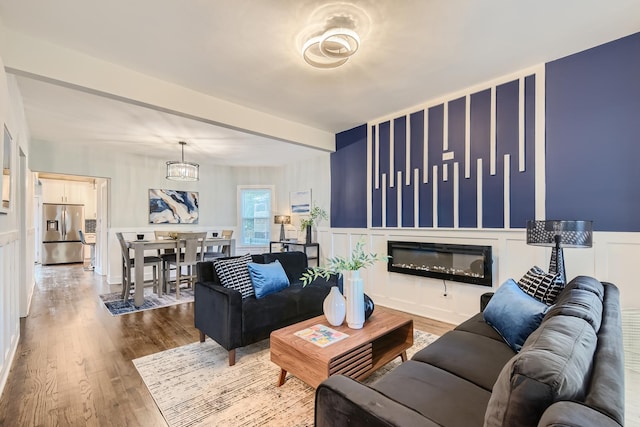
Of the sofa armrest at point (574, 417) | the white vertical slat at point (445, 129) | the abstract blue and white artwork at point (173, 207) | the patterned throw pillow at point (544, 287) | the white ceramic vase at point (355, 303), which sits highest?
the white vertical slat at point (445, 129)

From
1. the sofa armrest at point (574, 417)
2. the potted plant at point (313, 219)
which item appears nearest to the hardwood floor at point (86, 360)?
the sofa armrest at point (574, 417)

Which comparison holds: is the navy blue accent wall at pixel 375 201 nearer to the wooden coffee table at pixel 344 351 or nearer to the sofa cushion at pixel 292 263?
the sofa cushion at pixel 292 263

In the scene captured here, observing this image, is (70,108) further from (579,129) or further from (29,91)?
(579,129)

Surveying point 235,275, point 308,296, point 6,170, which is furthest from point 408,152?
point 6,170

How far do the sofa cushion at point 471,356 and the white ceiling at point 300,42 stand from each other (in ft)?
7.21

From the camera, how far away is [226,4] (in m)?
1.96

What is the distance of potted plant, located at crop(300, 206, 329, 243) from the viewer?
5.71 metres

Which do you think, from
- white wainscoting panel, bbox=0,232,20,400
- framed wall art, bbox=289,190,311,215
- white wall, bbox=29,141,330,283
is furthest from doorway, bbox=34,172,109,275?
white wainscoting panel, bbox=0,232,20,400

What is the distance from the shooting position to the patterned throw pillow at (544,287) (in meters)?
1.95

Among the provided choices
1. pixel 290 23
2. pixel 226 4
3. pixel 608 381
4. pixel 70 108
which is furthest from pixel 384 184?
pixel 70 108

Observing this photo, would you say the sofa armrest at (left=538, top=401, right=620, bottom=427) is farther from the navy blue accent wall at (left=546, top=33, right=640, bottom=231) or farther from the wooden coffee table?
the navy blue accent wall at (left=546, top=33, right=640, bottom=231)

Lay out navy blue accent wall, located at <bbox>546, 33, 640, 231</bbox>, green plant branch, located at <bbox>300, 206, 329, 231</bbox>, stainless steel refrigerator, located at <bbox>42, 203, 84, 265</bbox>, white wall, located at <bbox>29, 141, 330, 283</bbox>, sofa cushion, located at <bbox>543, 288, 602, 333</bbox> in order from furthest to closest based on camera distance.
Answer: stainless steel refrigerator, located at <bbox>42, 203, 84, 265</bbox> → green plant branch, located at <bbox>300, 206, 329, 231</bbox> → white wall, located at <bbox>29, 141, 330, 283</bbox> → navy blue accent wall, located at <bbox>546, 33, 640, 231</bbox> → sofa cushion, located at <bbox>543, 288, 602, 333</bbox>

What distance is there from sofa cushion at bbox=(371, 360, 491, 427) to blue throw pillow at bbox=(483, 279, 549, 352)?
531 mm

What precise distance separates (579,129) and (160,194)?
6846 mm
